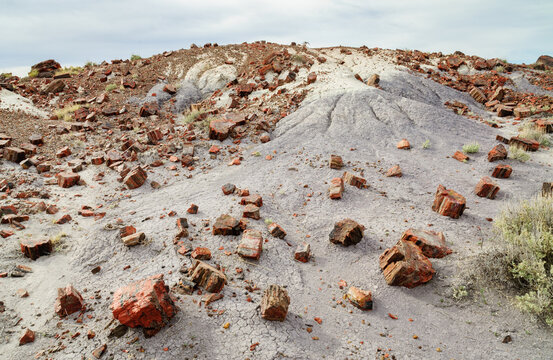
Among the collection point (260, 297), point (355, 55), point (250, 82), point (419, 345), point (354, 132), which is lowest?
point (419, 345)

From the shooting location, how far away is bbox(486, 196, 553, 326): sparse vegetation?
15.8 feet

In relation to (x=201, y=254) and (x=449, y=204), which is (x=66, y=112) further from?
(x=449, y=204)

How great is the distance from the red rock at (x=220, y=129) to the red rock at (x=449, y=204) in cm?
812

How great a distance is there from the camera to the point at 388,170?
10.0 m

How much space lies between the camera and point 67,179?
1034 centimetres

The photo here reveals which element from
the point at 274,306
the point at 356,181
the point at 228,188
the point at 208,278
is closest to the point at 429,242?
the point at 356,181

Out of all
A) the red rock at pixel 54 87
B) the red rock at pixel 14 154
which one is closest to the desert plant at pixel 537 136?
the red rock at pixel 14 154

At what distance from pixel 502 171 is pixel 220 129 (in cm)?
1008

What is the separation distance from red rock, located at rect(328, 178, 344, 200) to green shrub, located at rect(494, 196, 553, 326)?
365cm

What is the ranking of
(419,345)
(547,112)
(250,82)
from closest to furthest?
(419,345) < (547,112) < (250,82)

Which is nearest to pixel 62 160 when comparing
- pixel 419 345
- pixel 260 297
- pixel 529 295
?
pixel 260 297

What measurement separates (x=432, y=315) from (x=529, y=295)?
1.59m

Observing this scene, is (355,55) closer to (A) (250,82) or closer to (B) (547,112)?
(A) (250,82)

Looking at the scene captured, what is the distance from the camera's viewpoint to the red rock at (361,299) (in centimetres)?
538
